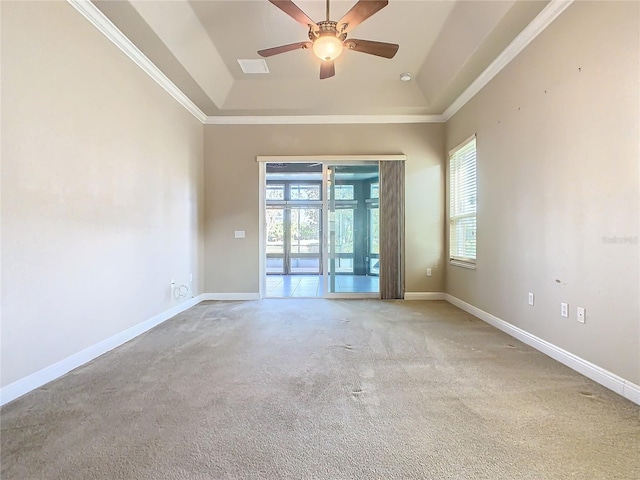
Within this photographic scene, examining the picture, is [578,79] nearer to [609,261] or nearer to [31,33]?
[609,261]

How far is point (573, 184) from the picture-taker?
2.27m

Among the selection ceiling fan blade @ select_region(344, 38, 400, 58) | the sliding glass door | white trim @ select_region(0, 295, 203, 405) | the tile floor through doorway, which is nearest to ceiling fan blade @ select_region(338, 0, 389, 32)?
ceiling fan blade @ select_region(344, 38, 400, 58)

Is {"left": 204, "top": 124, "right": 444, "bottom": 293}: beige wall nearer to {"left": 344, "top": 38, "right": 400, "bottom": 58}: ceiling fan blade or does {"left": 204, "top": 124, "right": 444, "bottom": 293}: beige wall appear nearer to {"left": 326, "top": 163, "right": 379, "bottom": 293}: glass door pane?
{"left": 326, "top": 163, "right": 379, "bottom": 293}: glass door pane

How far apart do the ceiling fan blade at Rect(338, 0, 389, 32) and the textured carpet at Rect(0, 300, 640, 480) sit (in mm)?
2666

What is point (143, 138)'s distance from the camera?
10.6 ft

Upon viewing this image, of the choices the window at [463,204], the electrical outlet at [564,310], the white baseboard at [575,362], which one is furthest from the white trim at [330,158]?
the electrical outlet at [564,310]

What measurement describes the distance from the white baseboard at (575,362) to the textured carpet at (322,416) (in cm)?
7

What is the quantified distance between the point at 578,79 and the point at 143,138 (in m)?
3.89

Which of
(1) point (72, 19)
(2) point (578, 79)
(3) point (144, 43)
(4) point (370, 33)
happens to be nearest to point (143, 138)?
(3) point (144, 43)

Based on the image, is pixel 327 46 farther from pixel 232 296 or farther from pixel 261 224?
pixel 232 296

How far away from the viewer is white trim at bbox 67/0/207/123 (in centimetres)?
238

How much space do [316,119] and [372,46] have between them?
222 centimetres

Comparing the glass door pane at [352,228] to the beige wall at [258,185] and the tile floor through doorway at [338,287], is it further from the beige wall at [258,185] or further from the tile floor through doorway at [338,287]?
the beige wall at [258,185]

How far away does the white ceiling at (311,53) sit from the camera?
271 centimetres
